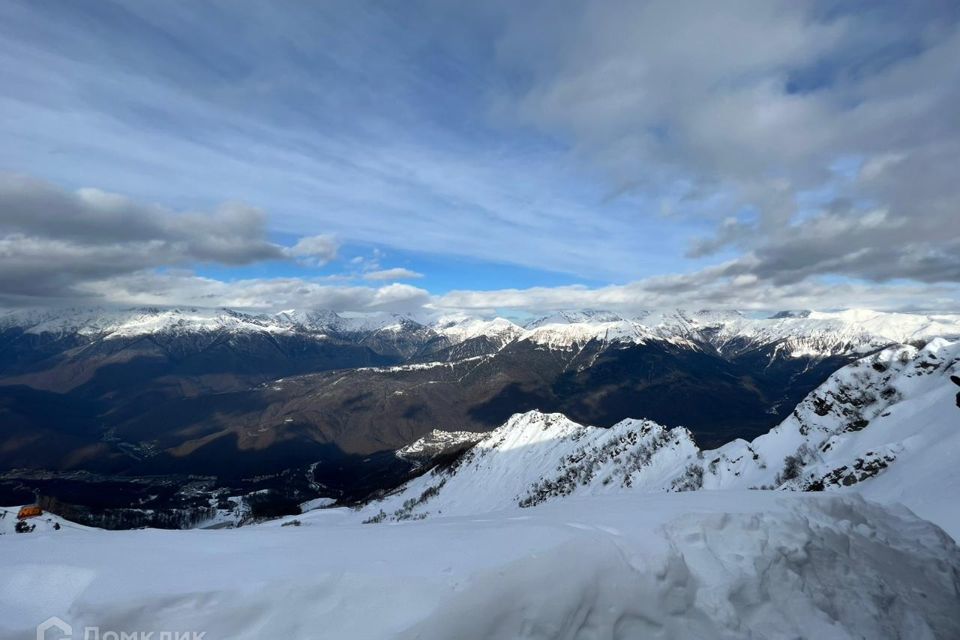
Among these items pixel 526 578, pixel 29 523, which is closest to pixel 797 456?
pixel 526 578

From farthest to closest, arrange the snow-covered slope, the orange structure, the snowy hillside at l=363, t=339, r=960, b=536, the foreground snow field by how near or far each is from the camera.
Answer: the orange structure
the snow-covered slope
the snowy hillside at l=363, t=339, r=960, b=536
the foreground snow field

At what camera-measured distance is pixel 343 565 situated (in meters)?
10.7

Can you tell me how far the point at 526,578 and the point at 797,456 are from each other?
8963cm

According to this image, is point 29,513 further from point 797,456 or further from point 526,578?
point 797,456

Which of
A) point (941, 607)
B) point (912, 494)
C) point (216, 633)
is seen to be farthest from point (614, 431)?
point (216, 633)

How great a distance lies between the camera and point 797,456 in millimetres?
79062

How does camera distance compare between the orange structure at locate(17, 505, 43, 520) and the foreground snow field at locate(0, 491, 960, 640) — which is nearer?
the foreground snow field at locate(0, 491, 960, 640)

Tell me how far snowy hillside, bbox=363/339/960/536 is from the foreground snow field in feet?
69.4

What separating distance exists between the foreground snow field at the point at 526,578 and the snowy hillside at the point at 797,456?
21.2 m

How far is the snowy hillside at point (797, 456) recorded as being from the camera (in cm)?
4988

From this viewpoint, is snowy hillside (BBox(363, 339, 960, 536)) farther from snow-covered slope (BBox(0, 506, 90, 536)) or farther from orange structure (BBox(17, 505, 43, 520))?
orange structure (BBox(17, 505, 43, 520))

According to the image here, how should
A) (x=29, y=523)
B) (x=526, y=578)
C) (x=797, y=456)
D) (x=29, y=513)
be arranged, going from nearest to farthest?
(x=526, y=578), (x=797, y=456), (x=29, y=523), (x=29, y=513)

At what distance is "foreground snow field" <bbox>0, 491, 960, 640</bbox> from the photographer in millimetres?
9234

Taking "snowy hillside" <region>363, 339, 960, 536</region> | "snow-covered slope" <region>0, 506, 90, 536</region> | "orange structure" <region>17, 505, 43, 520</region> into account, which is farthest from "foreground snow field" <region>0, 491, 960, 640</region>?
"orange structure" <region>17, 505, 43, 520</region>
